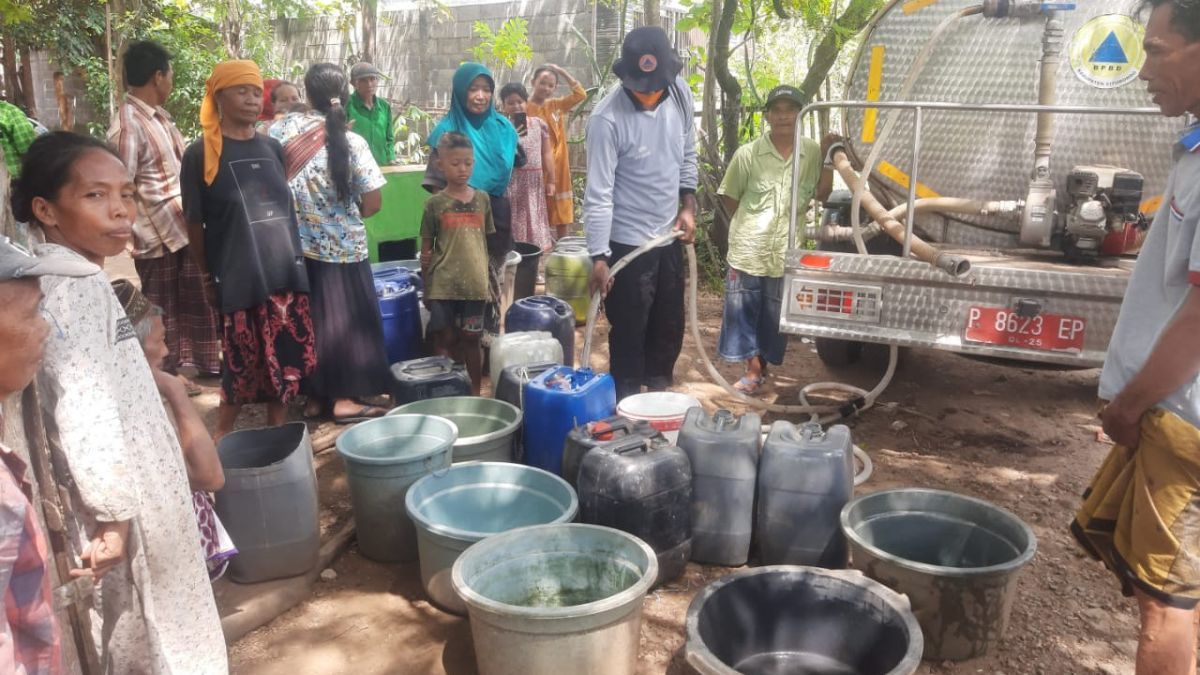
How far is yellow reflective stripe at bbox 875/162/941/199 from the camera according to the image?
427cm

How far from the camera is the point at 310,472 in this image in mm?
2938

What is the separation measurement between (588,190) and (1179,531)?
A: 2545 millimetres

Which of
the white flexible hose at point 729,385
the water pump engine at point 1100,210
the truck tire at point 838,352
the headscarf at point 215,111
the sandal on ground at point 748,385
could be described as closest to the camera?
the headscarf at point 215,111

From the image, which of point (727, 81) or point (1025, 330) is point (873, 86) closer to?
point (1025, 330)

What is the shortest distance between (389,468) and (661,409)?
43.6 inches

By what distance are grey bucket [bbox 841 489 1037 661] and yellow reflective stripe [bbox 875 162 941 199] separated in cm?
191

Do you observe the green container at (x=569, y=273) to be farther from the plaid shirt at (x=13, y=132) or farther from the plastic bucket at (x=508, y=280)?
the plaid shirt at (x=13, y=132)

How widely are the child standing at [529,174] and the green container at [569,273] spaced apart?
0.85ft

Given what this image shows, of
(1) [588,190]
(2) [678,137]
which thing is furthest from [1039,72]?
(1) [588,190]

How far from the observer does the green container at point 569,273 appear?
5883mm

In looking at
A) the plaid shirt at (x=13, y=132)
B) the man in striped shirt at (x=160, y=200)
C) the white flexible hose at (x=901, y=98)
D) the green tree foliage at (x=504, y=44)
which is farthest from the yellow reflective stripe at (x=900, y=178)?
the green tree foliage at (x=504, y=44)

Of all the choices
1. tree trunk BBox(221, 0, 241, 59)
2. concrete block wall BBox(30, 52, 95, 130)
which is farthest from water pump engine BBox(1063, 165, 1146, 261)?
concrete block wall BBox(30, 52, 95, 130)

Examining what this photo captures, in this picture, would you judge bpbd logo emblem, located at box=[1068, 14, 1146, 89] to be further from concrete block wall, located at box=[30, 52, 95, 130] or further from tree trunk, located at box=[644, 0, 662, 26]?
concrete block wall, located at box=[30, 52, 95, 130]

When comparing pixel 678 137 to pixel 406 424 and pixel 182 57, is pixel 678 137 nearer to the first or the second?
pixel 406 424
